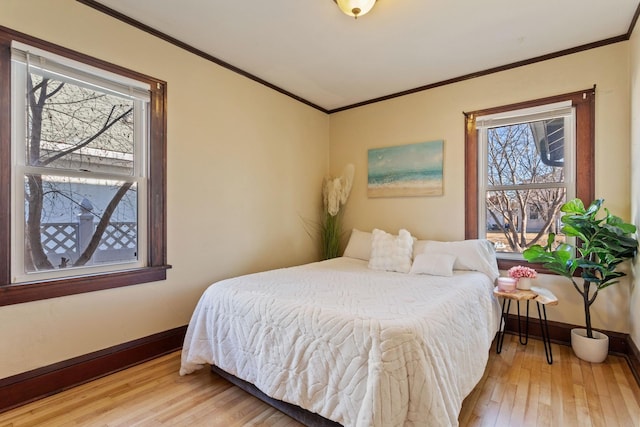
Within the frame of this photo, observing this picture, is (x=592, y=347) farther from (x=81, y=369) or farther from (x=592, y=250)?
(x=81, y=369)

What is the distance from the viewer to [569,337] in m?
2.60

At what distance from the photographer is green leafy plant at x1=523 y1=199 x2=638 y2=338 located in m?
2.16

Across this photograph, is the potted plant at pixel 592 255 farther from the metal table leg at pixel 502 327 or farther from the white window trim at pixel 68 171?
the white window trim at pixel 68 171

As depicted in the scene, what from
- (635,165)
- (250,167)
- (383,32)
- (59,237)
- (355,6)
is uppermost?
(383,32)

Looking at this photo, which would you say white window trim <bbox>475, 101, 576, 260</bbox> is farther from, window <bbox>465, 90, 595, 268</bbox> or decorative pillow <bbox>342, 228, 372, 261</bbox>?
decorative pillow <bbox>342, 228, 372, 261</bbox>

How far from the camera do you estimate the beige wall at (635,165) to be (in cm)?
214

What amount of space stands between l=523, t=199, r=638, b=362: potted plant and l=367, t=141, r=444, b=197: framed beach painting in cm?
116

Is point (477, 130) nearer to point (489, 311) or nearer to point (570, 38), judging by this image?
point (570, 38)

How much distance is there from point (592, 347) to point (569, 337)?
0.34 meters

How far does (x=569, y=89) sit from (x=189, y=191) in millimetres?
3406

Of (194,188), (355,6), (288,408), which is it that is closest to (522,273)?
(288,408)

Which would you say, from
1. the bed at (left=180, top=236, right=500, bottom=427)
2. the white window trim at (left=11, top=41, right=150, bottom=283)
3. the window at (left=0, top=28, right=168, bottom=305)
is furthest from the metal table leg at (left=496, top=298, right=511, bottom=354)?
the white window trim at (left=11, top=41, right=150, bottom=283)

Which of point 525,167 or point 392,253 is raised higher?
point 525,167

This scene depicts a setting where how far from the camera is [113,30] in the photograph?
2121mm
